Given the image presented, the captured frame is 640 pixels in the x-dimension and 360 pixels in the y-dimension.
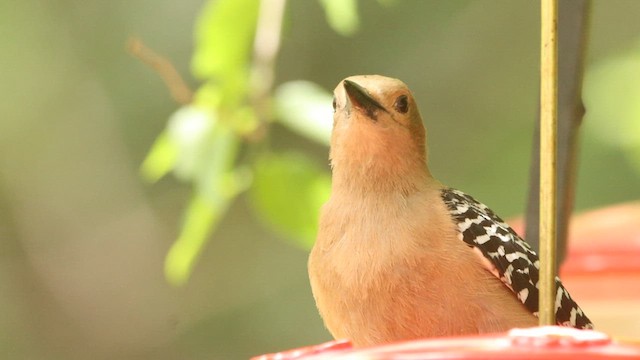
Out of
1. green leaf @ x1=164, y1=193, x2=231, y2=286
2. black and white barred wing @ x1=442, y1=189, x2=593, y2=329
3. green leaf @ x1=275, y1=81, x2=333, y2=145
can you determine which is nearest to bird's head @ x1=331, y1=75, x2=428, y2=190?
black and white barred wing @ x1=442, y1=189, x2=593, y2=329

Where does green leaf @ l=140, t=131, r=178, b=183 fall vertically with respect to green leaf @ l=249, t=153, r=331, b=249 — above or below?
above

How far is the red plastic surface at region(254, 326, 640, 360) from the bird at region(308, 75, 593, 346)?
0.55 meters

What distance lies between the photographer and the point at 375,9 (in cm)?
561

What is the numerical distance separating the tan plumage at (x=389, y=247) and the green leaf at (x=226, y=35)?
0.60 meters

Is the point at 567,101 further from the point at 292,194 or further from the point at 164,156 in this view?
the point at 164,156

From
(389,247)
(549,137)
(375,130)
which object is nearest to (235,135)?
(375,130)

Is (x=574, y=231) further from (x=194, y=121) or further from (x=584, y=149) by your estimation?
(x=584, y=149)

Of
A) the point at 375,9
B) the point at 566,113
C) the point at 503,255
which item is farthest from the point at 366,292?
the point at 375,9

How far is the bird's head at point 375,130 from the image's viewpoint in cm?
191

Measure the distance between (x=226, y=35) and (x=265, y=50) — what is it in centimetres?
19

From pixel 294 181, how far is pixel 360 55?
2.96m

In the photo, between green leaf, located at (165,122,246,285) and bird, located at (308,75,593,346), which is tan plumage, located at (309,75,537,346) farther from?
green leaf, located at (165,122,246,285)

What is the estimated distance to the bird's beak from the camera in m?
1.82

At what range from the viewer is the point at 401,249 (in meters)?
1.80
